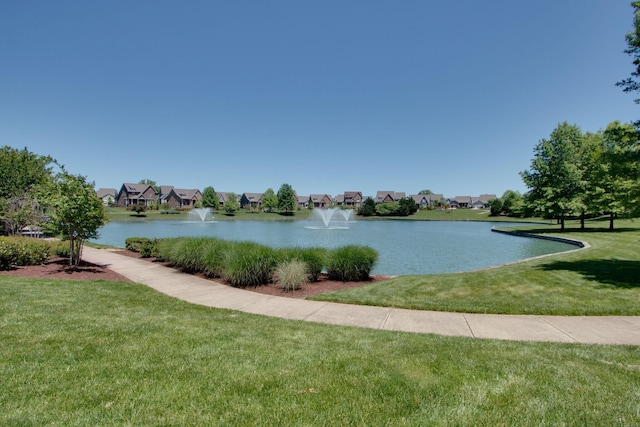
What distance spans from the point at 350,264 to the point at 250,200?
377 ft

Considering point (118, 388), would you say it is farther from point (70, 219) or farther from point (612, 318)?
point (70, 219)

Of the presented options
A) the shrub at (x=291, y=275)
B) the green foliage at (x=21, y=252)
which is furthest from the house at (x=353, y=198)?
the shrub at (x=291, y=275)

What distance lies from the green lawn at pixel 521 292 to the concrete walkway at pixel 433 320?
0.42 metres

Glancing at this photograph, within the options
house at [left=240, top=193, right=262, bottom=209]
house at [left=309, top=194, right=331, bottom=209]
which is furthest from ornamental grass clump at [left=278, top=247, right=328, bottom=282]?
house at [left=309, top=194, right=331, bottom=209]

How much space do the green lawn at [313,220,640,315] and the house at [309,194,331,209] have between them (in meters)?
120

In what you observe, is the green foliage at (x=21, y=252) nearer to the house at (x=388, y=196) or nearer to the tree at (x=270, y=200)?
Result: the tree at (x=270, y=200)

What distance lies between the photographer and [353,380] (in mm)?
3516

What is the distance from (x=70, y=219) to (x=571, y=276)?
55.7 feet

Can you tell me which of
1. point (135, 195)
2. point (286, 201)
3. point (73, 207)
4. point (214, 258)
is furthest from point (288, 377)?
point (135, 195)

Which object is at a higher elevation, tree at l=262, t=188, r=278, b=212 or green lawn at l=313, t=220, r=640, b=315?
tree at l=262, t=188, r=278, b=212

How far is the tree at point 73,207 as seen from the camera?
11.0m

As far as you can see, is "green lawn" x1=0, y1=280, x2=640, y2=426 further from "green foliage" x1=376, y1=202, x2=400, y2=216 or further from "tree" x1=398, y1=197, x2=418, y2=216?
"tree" x1=398, y1=197, x2=418, y2=216

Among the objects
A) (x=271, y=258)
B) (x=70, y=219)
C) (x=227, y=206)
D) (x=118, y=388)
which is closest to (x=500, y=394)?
(x=118, y=388)

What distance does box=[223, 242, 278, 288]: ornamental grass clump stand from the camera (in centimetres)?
1005
